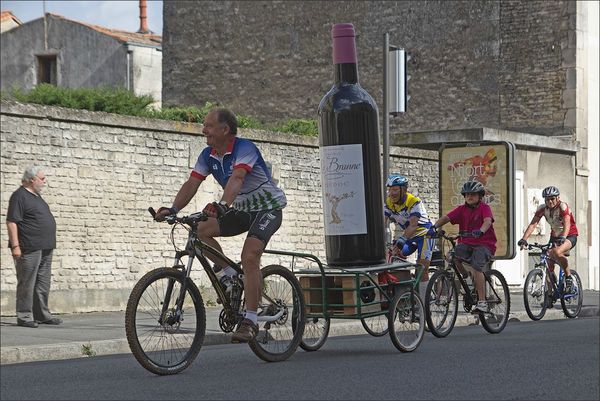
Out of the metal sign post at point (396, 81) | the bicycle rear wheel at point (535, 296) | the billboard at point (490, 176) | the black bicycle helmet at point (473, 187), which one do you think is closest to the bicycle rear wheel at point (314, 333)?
the black bicycle helmet at point (473, 187)

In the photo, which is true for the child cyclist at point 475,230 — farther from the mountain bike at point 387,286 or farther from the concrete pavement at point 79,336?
the concrete pavement at point 79,336

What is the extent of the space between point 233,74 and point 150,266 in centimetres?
1809

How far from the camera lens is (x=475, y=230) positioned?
14.5m

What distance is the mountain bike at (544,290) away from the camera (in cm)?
1775

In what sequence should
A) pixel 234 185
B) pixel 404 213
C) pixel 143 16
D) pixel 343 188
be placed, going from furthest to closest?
pixel 143 16 → pixel 404 213 → pixel 343 188 → pixel 234 185

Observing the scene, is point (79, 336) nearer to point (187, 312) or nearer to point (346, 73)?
point (346, 73)

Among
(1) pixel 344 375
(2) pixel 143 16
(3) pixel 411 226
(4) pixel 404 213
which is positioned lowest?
(1) pixel 344 375

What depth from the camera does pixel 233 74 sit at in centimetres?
3709

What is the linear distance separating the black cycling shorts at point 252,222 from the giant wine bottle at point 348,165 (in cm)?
108

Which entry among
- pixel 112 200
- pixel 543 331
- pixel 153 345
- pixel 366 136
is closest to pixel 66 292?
pixel 112 200

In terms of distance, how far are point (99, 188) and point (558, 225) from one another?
21.8ft

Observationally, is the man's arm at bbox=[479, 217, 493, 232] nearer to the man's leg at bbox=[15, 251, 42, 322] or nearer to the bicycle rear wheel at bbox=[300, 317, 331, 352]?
the bicycle rear wheel at bbox=[300, 317, 331, 352]

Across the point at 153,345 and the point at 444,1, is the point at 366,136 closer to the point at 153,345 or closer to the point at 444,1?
the point at 153,345

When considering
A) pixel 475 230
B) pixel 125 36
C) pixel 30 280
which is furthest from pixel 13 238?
pixel 125 36
